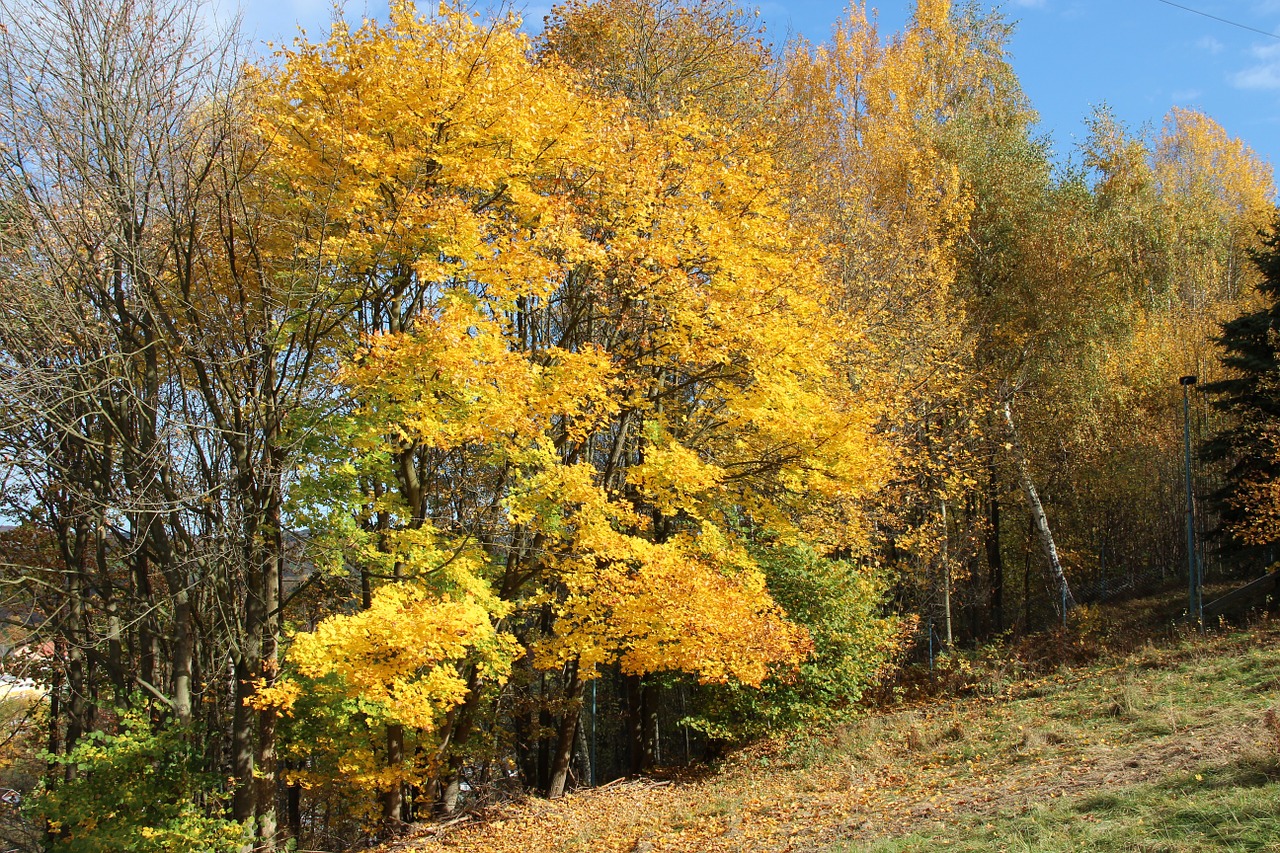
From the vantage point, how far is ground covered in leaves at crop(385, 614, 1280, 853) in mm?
6848

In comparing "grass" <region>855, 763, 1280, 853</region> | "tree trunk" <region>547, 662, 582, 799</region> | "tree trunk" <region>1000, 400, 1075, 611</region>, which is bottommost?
"tree trunk" <region>547, 662, 582, 799</region>

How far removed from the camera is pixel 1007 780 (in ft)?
29.2

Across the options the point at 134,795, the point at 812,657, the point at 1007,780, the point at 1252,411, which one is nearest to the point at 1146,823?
the point at 1007,780

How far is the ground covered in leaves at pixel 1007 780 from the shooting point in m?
6.85

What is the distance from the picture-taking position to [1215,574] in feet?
79.6

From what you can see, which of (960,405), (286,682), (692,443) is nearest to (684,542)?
(692,443)

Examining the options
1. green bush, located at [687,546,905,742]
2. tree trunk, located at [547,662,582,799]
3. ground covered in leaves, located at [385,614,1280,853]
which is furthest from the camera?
green bush, located at [687,546,905,742]

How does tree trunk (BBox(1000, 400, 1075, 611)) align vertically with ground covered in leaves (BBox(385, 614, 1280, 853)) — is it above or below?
above

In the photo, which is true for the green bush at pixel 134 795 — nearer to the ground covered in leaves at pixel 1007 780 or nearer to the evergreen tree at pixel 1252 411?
the ground covered in leaves at pixel 1007 780

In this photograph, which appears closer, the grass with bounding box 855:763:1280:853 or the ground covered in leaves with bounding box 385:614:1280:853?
the grass with bounding box 855:763:1280:853

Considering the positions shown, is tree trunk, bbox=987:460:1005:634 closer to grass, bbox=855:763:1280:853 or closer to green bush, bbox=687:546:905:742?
green bush, bbox=687:546:905:742

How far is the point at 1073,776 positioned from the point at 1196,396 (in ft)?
69.8

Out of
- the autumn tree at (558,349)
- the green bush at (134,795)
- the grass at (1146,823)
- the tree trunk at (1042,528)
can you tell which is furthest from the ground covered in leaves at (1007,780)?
the tree trunk at (1042,528)

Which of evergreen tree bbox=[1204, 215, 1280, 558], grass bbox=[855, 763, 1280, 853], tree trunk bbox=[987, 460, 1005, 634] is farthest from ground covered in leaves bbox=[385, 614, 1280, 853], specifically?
tree trunk bbox=[987, 460, 1005, 634]
